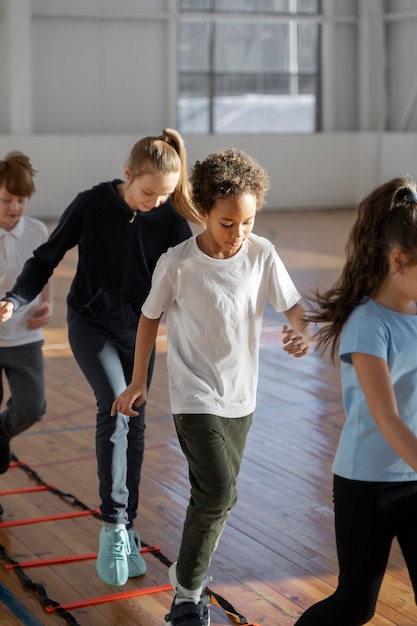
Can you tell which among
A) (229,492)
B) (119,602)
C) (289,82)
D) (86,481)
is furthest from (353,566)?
(289,82)

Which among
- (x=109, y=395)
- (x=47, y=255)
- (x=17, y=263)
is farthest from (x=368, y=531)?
(x=17, y=263)

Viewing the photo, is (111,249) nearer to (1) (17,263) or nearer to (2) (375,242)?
(1) (17,263)

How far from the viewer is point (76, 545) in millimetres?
3395

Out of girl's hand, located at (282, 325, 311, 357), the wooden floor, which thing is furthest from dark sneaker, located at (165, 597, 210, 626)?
girl's hand, located at (282, 325, 311, 357)

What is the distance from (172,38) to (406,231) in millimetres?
14016

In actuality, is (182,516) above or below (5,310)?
below

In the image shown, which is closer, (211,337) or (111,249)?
(211,337)

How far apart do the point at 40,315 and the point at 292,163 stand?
1319 cm

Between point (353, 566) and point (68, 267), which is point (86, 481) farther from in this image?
point (68, 267)

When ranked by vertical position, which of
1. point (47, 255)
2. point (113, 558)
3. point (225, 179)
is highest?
point (225, 179)

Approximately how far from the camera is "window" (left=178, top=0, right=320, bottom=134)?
15805 mm

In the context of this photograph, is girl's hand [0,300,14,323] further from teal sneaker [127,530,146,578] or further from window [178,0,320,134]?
window [178,0,320,134]

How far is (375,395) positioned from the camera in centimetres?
197

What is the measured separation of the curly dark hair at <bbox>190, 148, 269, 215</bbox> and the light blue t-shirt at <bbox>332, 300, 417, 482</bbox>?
0.54 metres
